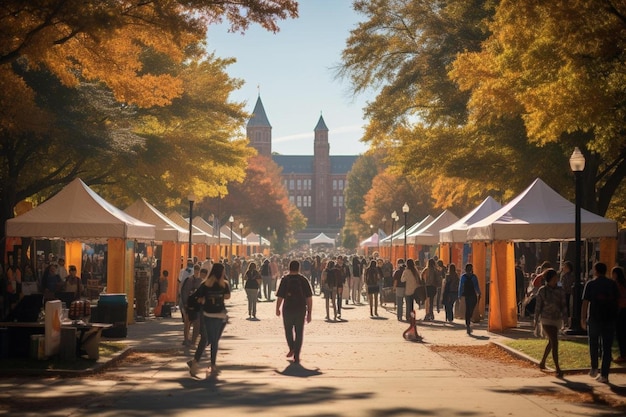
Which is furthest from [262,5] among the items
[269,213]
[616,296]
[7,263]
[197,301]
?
[269,213]

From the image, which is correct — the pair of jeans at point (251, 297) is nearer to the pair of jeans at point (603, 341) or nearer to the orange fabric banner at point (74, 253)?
the orange fabric banner at point (74, 253)

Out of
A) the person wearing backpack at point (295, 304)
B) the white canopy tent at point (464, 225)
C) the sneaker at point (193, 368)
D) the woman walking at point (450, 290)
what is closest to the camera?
the sneaker at point (193, 368)

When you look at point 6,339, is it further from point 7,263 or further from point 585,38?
point 585,38

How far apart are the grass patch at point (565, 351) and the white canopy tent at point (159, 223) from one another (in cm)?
1568

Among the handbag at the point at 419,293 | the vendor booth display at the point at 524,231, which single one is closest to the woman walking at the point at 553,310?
the vendor booth display at the point at 524,231

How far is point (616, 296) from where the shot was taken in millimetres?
14609

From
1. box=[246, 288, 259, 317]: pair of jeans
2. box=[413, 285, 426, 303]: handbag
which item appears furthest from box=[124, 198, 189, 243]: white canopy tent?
box=[413, 285, 426, 303]: handbag

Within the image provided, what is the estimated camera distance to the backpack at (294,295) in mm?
17250

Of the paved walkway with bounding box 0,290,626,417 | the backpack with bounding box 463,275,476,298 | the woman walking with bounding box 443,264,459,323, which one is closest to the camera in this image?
the paved walkway with bounding box 0,290,626,417

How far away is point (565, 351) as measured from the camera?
59.4 feet

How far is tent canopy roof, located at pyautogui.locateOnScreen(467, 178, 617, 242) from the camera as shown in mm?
22828

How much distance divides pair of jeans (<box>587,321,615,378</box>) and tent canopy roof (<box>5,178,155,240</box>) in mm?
13204

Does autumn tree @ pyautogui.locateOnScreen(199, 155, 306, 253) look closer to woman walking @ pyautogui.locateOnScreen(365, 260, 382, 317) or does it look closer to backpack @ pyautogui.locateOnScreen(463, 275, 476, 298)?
woman walking @ pyautogui.locateOnScreen(365, 260, 382, 317)

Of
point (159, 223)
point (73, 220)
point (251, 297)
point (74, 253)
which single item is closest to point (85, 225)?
point (73, 220)
